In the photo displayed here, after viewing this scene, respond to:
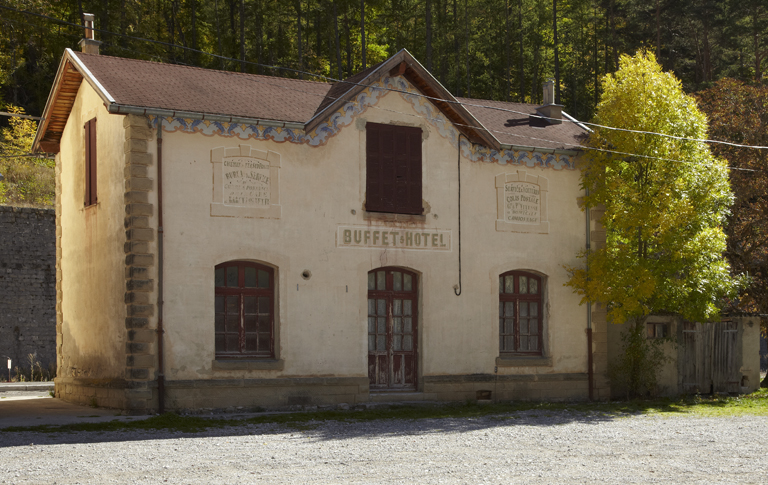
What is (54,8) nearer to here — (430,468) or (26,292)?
(26,292)

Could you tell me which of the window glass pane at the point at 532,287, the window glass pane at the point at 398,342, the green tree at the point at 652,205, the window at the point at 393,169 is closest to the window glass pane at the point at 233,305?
the window at the point at 393,169

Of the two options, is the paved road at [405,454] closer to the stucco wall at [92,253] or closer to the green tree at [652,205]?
the stucco wall at [92,253]

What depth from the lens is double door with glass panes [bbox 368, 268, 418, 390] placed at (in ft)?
57.4

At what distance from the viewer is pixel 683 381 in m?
20.1

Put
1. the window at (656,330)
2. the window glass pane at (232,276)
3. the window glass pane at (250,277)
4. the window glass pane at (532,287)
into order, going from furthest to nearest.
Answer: the window at (656,330) < the window glass pane at (532,287) < the window glass pane at (250,277) < the window glass pane at (232,276)

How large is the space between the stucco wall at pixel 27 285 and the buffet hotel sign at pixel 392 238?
12520 millimetres

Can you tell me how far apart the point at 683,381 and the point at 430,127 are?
821 cm

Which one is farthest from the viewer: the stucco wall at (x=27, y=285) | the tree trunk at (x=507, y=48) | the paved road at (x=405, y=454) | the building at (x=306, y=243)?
the tree trunk at (x=507, y=48)

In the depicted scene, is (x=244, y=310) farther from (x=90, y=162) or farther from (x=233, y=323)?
(x=90, y=162)

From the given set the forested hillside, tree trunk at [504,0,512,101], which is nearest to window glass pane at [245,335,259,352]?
the forested hillside

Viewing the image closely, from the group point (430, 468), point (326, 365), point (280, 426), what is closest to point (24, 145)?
point (326, 365)

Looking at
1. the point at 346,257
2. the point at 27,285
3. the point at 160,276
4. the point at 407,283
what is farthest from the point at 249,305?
the point at 27,285

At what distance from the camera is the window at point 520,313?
18.8 metres

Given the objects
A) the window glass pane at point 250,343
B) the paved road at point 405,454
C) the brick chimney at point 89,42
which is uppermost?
the brick chimney at point 89,42
